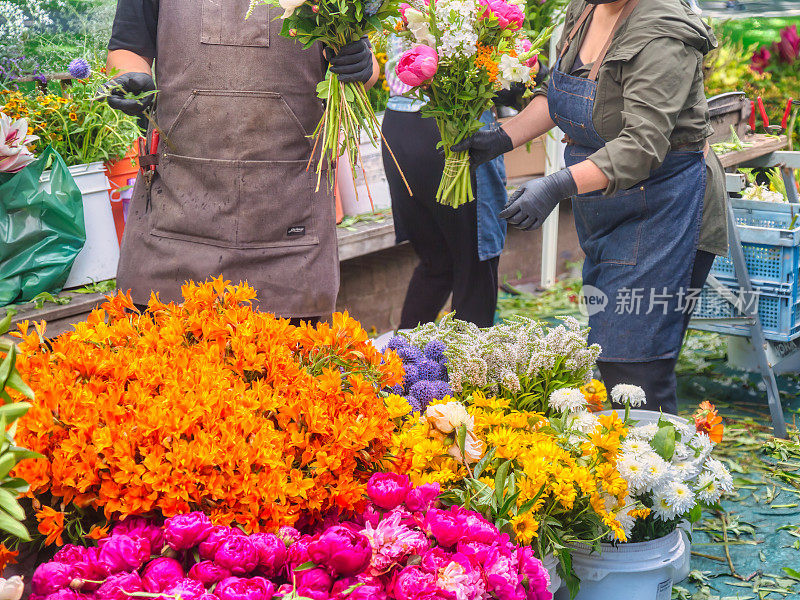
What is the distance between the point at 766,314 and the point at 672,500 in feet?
6.60

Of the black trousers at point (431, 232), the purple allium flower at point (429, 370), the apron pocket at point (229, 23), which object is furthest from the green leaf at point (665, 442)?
the black trousers at point (431, 232)

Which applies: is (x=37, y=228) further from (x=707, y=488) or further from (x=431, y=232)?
(x=707, y=488)

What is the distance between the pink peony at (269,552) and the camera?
1091mm

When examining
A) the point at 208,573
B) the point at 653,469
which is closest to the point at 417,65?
the point at 653,469

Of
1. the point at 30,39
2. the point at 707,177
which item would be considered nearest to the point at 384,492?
the point at 707,177

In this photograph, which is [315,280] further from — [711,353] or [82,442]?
[711,353]

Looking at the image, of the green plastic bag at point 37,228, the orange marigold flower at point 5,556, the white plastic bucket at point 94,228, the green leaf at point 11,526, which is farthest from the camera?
the white plastic bucket at point 94,228

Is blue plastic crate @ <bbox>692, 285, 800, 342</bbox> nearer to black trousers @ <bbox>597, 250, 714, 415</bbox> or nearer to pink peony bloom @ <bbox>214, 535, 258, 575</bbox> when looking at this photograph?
black trousers @ <bbox>597, 250, 714, 415</bbox>

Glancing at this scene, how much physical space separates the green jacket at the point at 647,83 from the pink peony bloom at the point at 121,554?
1.64m

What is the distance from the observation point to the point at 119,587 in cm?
102

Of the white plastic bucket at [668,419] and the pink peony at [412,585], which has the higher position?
the pink peony at [412,585]

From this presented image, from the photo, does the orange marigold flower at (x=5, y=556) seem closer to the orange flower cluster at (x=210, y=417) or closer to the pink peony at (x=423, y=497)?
the orange flower cluster at (x=210, y=417)

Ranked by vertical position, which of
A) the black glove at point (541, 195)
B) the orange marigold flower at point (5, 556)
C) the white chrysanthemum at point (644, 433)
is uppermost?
the black glove at point (541, 195)

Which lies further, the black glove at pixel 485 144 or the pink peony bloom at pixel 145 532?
the black glove at pixel 485 144
